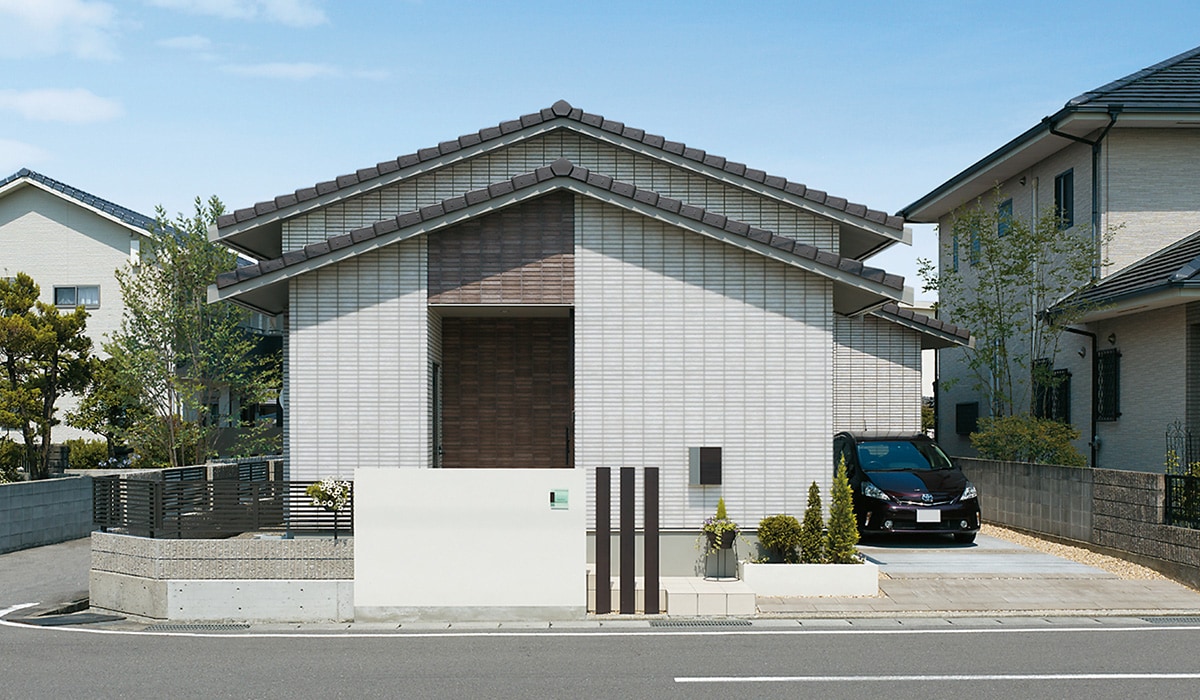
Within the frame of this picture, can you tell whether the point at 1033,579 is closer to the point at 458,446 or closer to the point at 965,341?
the point at 965,341

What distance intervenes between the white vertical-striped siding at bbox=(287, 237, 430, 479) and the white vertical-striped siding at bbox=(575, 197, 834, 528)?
2027mm

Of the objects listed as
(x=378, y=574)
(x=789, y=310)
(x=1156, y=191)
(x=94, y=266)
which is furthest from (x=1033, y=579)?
(x=94, y=266)

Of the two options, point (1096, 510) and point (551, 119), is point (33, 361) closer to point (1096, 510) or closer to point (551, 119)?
point (551, 119)

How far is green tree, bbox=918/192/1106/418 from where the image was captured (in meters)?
19.3

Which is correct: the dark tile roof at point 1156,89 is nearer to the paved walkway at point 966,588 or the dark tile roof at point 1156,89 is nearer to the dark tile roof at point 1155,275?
the dark tile roof at point 1155,275

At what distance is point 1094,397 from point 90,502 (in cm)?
1855

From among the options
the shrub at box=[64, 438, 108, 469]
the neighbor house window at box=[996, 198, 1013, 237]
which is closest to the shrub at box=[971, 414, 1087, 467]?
the neighbor house window at box=[996, 198, 1013, 237]

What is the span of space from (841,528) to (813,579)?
0.69 meters

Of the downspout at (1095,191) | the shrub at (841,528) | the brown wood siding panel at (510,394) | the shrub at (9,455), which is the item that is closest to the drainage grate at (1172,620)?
the shrub at (841,528)

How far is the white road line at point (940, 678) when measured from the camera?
8.21 metres

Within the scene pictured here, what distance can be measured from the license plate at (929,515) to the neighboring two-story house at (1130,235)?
492 cm

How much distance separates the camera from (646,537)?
1138cm

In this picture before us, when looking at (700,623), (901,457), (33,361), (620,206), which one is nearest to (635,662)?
(700,623)

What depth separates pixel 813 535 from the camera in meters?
12.4
